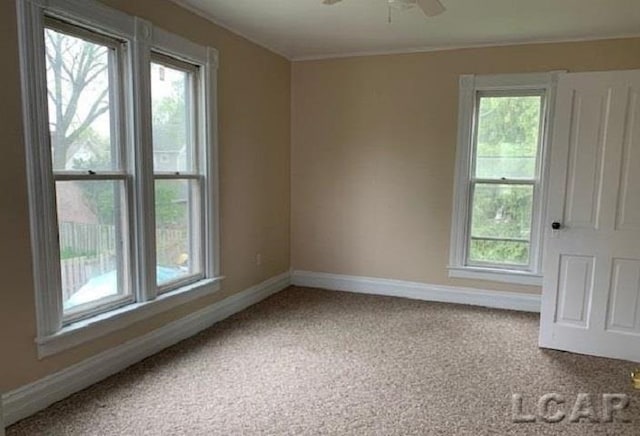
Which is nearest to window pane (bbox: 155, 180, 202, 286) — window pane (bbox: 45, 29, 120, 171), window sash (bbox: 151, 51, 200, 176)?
window sash (bbox: 151, 51, 200, 176)

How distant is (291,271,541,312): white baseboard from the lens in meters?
4.32

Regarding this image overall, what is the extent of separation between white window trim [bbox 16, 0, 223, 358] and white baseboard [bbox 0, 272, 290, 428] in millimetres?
155

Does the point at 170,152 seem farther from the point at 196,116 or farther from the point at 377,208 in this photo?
the point at 377,208

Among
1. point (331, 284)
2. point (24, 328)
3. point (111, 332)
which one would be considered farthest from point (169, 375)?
point (331, 284)

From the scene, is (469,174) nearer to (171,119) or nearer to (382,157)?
(382,157)

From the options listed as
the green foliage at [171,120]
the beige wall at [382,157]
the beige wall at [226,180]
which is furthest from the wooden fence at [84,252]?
the beige wall at [382,157]

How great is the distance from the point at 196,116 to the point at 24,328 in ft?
6.26

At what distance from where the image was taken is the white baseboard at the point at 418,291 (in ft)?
14.2

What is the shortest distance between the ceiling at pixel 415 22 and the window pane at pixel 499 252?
1887mm

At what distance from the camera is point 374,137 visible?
4.65 m

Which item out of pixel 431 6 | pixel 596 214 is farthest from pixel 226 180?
pixel 596 214

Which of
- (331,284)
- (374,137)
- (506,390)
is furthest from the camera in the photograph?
(331,284)

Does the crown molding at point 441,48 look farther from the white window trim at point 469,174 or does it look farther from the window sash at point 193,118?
the window sash at point 193,118

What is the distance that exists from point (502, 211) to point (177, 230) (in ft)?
9.88
